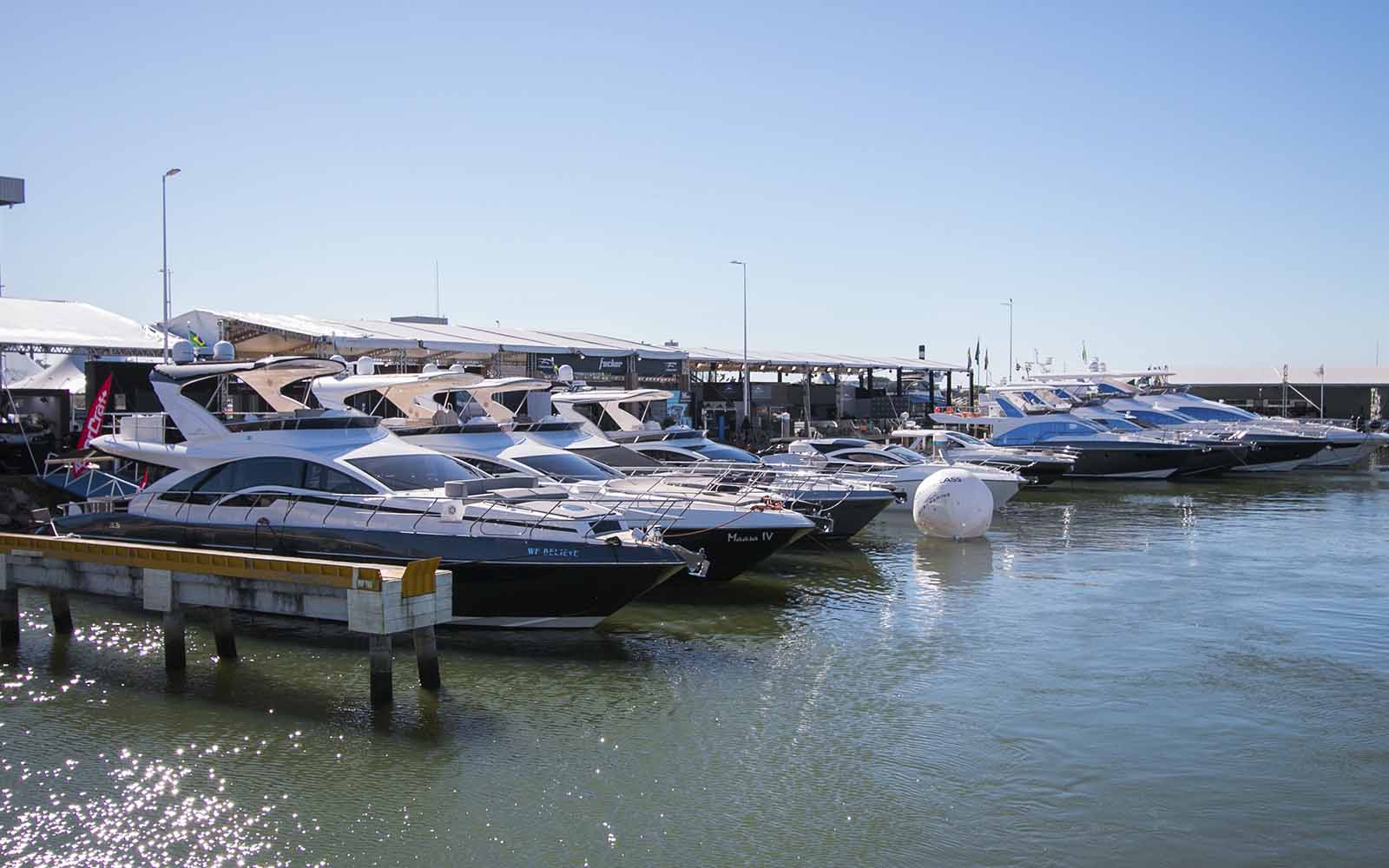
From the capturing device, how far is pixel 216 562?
1318cm

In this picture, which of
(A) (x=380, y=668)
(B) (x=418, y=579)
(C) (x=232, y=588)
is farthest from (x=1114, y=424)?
(C) (x=232, y=588)

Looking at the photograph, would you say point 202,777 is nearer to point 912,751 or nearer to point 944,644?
point 912,751

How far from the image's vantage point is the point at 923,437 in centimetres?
3666

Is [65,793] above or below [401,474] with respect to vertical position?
below

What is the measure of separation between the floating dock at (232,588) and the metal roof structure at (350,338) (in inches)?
789

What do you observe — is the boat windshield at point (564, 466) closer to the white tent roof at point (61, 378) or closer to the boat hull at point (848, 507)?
the boat hull at point (848, 507)

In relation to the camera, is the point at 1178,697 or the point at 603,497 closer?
the point at 1178,697

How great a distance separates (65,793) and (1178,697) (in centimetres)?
1121

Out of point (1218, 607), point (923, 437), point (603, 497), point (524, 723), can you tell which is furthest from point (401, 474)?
point (923, 437)

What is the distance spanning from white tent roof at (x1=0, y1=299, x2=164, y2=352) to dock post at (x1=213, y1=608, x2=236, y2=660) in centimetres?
2108

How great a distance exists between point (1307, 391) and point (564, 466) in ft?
220

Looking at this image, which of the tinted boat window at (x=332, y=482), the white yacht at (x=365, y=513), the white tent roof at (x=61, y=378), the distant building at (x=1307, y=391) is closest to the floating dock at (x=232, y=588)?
the white yacht at (x=365, y=513)

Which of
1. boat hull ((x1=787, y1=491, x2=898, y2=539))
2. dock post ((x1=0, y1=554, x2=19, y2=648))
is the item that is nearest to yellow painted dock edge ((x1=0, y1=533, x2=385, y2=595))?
dock post ((x1=0, y1=554, x2=19, y2=648))

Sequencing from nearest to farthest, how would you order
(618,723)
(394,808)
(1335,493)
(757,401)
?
1. (394,808)
2. (618,723)
3. (1335,493)
4. (757,401)
